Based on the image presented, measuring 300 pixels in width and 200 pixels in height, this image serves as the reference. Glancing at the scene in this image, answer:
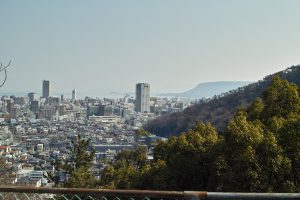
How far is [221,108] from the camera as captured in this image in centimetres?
5397

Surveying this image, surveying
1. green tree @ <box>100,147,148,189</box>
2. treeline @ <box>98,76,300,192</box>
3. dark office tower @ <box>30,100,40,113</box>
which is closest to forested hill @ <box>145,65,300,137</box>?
green tree @ <box>100,147,148,189</box>

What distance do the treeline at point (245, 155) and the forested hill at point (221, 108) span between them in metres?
30.0

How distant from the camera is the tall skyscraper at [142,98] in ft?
544

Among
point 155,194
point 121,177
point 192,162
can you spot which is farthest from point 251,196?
point 121,177

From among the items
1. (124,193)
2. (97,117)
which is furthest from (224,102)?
(97,117)

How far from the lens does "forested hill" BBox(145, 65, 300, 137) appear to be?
157ft

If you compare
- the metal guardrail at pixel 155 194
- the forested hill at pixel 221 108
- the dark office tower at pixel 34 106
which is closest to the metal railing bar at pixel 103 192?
the metal guardrail at pixel 155 194

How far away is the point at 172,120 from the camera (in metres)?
67.6

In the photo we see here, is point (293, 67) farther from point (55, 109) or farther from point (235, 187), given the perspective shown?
point (55, 109)

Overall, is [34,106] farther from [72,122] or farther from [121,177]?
[121,177]

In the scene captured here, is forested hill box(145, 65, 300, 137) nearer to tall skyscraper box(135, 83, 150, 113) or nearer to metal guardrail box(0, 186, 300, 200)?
metal guardrail box(0, 186, 300, 200)

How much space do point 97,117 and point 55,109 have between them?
14666 millimetres

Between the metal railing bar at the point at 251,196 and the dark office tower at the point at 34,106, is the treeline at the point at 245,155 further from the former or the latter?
the dark office tower at the point at 34,106

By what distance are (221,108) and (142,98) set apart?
118819 mm
